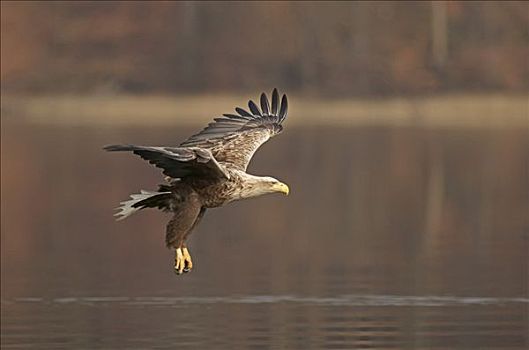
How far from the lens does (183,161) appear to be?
1162cm

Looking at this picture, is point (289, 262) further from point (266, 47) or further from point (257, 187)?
point (266, 47)

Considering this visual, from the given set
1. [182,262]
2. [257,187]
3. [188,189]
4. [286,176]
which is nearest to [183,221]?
[188,189]

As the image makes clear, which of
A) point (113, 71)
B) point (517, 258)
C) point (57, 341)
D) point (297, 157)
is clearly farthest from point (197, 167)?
point (113, 71)

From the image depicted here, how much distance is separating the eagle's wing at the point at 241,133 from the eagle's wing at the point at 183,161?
684 mm

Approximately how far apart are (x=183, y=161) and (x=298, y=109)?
3955 centimetres

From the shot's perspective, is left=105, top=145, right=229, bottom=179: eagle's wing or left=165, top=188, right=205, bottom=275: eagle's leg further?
left=165, top=188, right=205, bottom=275: eagle's leg

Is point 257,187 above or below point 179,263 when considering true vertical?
above

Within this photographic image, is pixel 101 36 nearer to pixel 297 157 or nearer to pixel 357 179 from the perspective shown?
pixel 297 157

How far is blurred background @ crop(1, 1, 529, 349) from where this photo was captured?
1541 centimetres

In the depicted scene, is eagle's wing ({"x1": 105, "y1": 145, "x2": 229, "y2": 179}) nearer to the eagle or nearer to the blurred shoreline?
the eagle

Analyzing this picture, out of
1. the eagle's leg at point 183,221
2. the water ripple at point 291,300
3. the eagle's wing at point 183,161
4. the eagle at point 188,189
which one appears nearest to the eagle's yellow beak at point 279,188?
the eagle at point 188,189

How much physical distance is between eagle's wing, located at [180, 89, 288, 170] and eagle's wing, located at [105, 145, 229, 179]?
2.24 ft

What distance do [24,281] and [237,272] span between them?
6.42ft

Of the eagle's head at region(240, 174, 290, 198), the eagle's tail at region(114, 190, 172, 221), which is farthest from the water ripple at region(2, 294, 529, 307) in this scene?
the eagle's head at region(240, 174, 290, 198)
